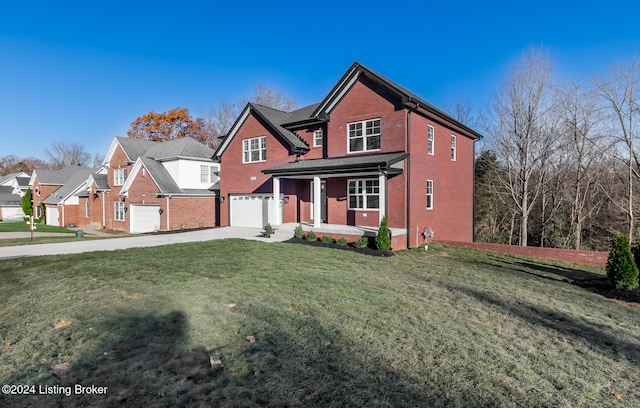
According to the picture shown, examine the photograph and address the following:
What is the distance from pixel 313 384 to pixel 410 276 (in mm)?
6283

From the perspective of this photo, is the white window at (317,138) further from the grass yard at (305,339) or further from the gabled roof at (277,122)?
the grass yard at (305,339)

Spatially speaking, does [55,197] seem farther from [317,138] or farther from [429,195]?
[429,195]

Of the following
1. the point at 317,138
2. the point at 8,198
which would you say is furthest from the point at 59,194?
the point at 317,138


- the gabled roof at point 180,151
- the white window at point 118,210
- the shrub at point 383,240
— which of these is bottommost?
the shrub at point 383,240

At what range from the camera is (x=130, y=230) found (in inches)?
1038

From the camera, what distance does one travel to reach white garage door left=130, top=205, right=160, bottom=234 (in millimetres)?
23895

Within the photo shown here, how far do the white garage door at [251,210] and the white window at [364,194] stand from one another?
5.34m

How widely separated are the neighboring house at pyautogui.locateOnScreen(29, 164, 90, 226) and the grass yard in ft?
103

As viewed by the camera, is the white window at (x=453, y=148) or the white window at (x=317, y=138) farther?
the white window at (x=453, y=148)

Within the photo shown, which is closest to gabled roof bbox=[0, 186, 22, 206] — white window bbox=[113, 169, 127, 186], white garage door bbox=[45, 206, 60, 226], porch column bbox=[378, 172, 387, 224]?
white garage door bbox=[45, 206, 60, 226]

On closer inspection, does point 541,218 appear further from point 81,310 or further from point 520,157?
point 81,310

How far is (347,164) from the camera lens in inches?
588

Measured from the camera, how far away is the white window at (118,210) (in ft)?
92.6

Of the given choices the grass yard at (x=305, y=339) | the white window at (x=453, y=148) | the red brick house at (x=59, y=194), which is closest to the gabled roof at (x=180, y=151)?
the red brick house at (x=59, y=194)
